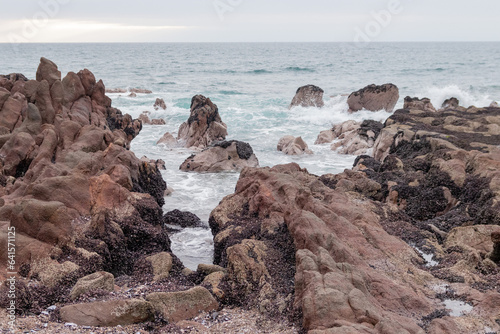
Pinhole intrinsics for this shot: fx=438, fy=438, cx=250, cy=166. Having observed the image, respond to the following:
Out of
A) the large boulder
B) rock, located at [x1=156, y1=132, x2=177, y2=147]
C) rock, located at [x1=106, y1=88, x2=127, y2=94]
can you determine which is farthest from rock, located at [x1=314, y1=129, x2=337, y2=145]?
rock, located at [x1=106, y1=88, x2=127, y2=94]

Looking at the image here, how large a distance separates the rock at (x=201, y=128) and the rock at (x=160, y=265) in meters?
19.1

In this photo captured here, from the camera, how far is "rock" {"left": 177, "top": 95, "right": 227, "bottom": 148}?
29.0 m

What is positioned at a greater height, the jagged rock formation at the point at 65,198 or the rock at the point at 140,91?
the rock at the point at 140,91

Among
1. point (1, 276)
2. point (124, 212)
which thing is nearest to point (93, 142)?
point (124, 212)

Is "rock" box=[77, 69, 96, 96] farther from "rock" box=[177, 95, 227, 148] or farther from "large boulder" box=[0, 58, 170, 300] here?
"rock" box=[177, 95, 227, 148]

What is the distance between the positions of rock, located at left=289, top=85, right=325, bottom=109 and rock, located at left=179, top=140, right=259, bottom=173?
71.2 feet

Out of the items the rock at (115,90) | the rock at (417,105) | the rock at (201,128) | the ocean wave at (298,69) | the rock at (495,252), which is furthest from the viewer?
the ocean wave at (298,69)

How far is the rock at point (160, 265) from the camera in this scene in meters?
9.22

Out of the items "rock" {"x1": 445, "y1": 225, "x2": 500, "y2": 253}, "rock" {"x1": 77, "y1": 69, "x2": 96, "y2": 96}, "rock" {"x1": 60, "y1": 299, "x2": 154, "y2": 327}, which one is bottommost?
"rock" {"x1": 60, "y1": 299, "x2": 154, "y2": 327}

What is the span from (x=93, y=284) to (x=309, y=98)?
127ft

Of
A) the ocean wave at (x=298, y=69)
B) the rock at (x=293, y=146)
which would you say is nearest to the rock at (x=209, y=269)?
the rock at (x=293, y=146)

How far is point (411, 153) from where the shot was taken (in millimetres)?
17172

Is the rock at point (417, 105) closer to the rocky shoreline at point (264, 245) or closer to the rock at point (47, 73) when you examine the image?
the rocky shoreline at point (264, 245)

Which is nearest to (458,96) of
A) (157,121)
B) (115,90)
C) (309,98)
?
(309,98)
